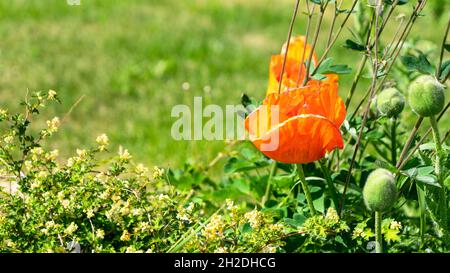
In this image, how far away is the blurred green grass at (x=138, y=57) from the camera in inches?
143

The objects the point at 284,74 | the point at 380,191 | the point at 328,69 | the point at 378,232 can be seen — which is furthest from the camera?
the point at 284,74

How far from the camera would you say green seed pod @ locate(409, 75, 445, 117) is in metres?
1.32

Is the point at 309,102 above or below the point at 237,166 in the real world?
above

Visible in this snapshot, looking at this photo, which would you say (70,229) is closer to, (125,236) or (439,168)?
(125,236)

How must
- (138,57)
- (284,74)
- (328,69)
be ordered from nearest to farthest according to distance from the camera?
(328,69)
(284,74)
(138,57)

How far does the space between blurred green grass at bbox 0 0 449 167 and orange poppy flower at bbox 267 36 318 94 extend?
1276 mm

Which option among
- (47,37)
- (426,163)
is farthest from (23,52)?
(426,163)

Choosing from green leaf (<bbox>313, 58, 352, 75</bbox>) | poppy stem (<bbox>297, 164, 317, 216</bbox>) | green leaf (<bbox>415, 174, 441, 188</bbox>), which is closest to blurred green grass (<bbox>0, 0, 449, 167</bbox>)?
green leaf (<bbox>313, 58, 352, 75</bbox>)

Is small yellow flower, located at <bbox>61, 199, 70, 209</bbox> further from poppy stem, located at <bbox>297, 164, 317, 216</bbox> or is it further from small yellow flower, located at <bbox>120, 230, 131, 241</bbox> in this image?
poppy stem, located at <bbox>297, 164, 317, 216</bbox>

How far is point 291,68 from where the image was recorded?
1875mm

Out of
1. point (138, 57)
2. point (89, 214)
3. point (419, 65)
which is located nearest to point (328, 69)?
point (419, 65)

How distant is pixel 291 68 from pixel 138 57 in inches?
102
